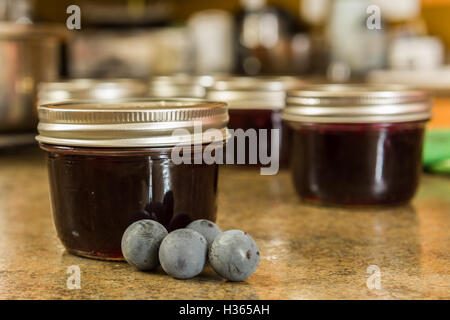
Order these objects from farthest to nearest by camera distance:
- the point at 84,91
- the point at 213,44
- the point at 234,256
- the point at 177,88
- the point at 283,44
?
the point at 213,44, the point at 283,44, the point at 177,88, the point at 84,91, the point at 234,256

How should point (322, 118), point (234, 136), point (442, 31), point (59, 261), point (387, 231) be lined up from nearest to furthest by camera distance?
point (59, 261)
point (387, 231)
point (322, 118)
point (234, 136)
point (442, 31)

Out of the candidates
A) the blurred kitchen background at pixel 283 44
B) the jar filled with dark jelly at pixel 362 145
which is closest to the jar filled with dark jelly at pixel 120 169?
the jar filled with dark jelly at pixel 362 145

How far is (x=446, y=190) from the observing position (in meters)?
1.16

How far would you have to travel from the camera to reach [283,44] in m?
2.87

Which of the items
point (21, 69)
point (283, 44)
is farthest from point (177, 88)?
point (283, 44)

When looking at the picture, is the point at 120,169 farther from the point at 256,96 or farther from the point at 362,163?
the point at 256,96

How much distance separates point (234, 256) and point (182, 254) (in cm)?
5

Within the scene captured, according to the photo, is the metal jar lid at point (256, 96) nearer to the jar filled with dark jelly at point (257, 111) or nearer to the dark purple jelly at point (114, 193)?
the jar filled with dark jelly at point (257, 111)

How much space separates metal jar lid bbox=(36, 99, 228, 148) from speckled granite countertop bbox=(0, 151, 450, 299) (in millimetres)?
139

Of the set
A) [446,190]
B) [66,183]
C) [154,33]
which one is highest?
[154,33]

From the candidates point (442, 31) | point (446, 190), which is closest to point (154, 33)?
point (442, 31)

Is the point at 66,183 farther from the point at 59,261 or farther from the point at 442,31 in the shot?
the point at 442,31

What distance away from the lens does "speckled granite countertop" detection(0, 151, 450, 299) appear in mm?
624

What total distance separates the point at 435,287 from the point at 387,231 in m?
0.25
